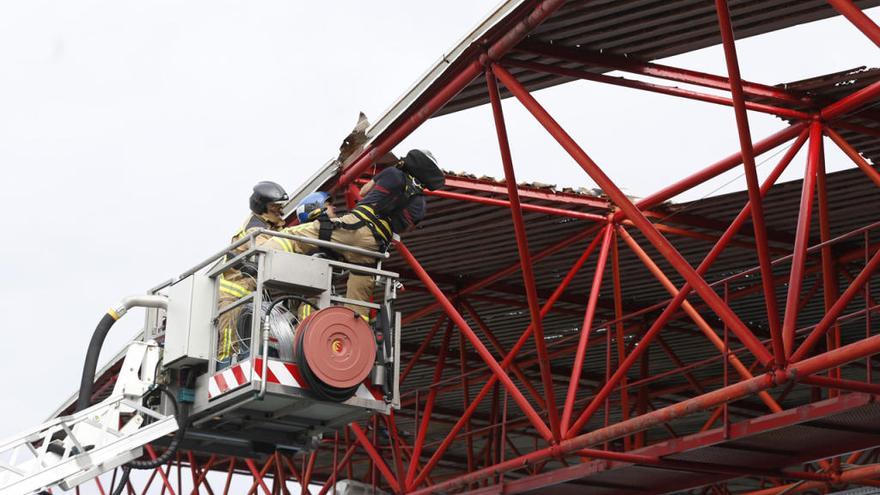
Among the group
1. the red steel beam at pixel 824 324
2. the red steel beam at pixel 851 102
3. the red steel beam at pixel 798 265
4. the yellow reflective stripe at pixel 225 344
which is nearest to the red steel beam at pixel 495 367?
the red steel beam at pixel 798 265

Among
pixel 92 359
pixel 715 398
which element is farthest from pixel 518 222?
pixel 92 359

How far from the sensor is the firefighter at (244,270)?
15602mm

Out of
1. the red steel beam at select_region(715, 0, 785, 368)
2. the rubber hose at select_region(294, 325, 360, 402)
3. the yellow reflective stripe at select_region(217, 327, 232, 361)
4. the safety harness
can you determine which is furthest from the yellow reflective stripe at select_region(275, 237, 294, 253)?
the red steel beam at select_region(715, 0, 785, 368)

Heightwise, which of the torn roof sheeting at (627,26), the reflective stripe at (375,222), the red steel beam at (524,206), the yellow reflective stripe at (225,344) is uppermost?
the red steel beam at (524,206)

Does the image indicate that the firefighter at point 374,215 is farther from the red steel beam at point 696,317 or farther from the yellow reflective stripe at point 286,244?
the red steel beam at point 696,317

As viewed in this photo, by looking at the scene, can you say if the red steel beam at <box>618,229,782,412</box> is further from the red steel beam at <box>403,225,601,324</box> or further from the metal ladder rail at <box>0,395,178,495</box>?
the metal ladder rail at <box>0,395,178,495</box>

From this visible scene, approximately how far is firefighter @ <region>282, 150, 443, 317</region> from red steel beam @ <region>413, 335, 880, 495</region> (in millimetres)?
3769

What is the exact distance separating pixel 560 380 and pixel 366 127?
1422cm

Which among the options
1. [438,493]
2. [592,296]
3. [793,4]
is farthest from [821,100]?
[438,493]

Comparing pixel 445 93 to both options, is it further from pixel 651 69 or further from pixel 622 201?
pixel 622 201

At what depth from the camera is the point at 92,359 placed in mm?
15266

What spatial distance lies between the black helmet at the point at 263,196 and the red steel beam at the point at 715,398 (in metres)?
5.26

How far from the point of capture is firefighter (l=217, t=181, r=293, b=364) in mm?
15602

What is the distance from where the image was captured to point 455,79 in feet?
56.8
